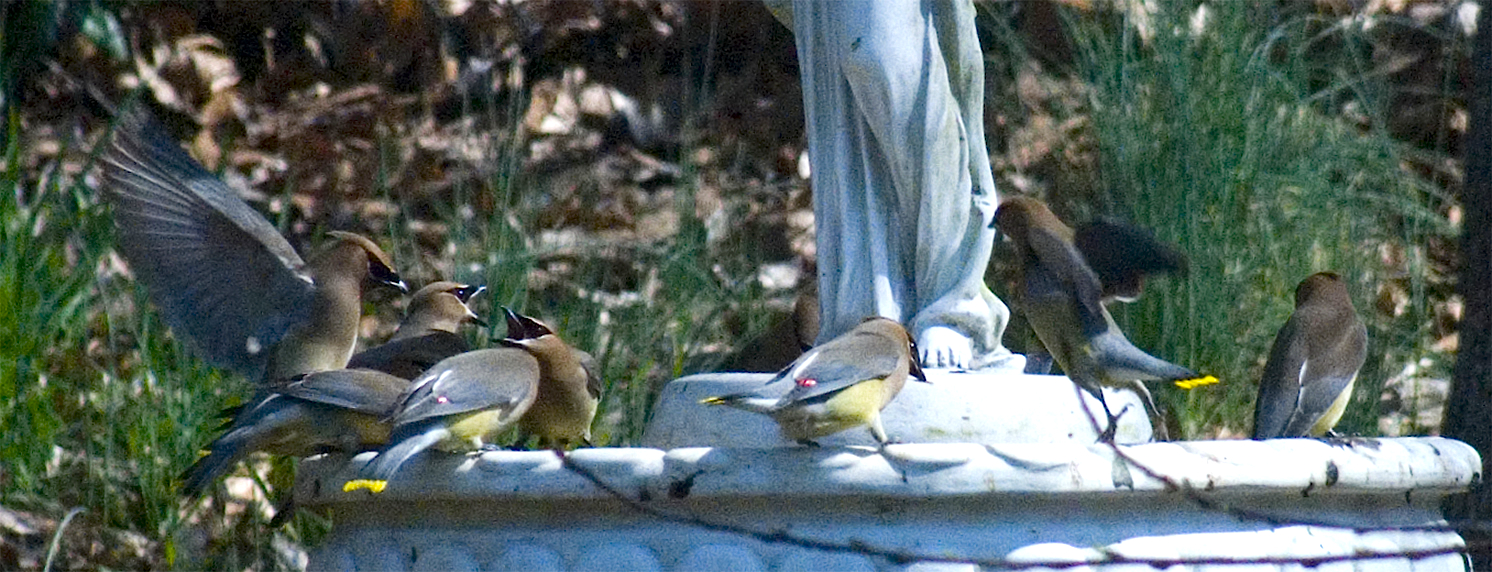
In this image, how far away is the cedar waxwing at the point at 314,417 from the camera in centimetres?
323

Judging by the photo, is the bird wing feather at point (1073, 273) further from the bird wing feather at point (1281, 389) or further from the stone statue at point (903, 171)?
the bird wing feather at point (1281, 389)

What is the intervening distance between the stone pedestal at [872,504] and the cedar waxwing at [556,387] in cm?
45

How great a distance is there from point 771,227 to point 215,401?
101 inches

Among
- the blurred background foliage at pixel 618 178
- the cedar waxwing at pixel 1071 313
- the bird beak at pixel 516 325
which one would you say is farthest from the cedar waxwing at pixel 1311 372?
the blurred background foliage at pixel 618 178

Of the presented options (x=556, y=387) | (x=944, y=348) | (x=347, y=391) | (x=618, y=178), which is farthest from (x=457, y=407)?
(x=618, y=178)

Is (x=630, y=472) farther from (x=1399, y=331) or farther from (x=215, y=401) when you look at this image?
(x=1399, y=331)

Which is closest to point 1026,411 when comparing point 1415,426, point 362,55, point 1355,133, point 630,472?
point 630,472

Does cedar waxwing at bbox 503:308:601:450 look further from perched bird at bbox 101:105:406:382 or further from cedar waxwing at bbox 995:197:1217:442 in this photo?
cedar waxwing at bbox 995:197:1217:442

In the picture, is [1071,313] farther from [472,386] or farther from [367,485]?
[367,485]

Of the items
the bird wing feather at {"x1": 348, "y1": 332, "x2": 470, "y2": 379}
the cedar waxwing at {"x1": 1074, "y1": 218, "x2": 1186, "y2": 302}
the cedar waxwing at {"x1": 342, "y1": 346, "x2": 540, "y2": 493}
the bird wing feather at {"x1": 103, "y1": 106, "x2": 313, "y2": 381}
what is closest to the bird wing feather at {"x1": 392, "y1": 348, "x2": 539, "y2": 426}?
the cedar waxwing at {"x1": 342, "y1": 346, "x2": 540, "y2": 493}

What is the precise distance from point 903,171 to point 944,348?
346 mm

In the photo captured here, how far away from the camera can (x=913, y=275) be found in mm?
3758

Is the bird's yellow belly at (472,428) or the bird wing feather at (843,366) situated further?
the bird's yellow belly at (472,428)

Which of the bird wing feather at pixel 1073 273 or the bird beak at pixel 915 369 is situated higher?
the bird wing feather at pixel 1073 273
